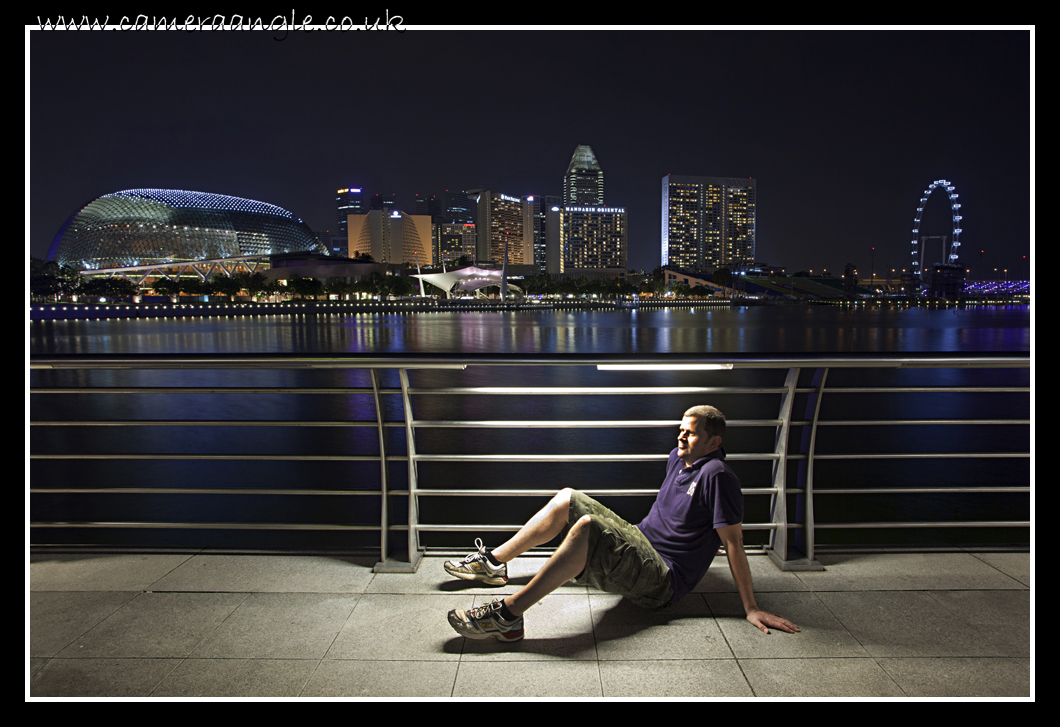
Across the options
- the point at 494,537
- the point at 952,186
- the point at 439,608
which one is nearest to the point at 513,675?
the point at 439,608

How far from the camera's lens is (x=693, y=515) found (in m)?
2.98

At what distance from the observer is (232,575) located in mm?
3609

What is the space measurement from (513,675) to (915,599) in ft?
7.15

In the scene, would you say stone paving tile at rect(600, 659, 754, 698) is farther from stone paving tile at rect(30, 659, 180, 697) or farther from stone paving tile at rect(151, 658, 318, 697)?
stone paving tile at rect(30, 659, 180, 697)

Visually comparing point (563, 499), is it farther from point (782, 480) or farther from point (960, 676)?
point (960, 676)

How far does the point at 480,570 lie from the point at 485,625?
1.83 ft

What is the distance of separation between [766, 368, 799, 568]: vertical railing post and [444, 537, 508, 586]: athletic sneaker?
64.2 inches

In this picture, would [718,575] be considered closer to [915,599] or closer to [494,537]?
[915,599]

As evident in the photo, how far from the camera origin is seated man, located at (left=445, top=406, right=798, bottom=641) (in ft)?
9.32

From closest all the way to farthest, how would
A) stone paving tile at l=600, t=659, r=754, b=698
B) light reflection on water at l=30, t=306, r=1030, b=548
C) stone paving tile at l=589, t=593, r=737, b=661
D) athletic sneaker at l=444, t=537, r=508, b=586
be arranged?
stone paving tile at l=600, t=659, r=754, b=698 < stone paving tile at l=589, t=593, r=737, b=661 < athletic sneaker at l=444, t=537, r=508, b=586 < light reflection on water at l=30, t=306, r=1030, b=548

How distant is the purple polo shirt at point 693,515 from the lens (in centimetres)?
290

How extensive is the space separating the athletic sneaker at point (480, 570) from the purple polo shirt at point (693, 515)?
0.85 metres

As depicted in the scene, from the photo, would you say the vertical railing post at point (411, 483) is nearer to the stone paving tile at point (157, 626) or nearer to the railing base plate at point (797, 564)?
the stone paving tile at point (157, 626)

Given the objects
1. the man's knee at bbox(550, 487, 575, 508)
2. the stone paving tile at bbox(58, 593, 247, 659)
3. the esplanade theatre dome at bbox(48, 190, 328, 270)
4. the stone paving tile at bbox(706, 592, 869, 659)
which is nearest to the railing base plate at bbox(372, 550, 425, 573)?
the stone paving tile at bbox(58, 593, 247, 659)
